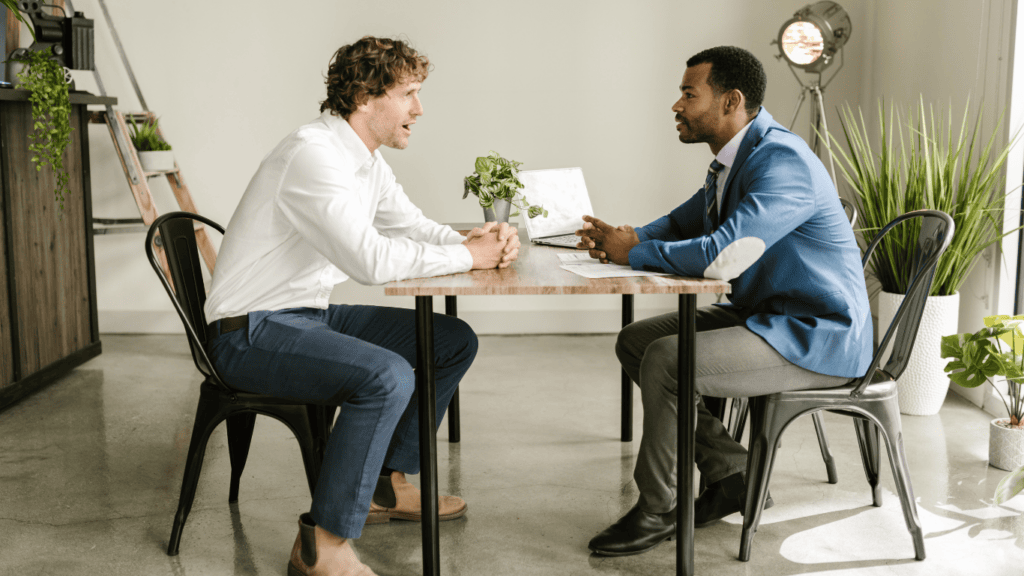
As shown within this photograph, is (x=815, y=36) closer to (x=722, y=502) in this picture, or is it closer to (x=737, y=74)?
(x=737, y=74)

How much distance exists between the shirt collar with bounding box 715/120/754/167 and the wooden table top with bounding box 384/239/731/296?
477 mm

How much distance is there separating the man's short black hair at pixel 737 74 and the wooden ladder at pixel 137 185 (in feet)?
9.25

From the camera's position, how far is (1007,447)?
8.98 ft

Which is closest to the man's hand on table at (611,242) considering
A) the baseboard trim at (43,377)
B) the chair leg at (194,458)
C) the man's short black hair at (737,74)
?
the man's short black hair at (737,74)

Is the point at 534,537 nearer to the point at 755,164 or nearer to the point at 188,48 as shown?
the point at 755,164

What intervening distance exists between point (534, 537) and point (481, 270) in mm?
760

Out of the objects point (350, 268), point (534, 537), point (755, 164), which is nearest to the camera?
point (350, 268)

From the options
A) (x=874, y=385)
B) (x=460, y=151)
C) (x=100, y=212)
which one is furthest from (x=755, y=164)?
(x=100, y=212)

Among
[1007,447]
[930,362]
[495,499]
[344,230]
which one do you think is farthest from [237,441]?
[930,362]

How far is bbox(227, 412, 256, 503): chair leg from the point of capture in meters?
2.47

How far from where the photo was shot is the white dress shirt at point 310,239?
6.47ft

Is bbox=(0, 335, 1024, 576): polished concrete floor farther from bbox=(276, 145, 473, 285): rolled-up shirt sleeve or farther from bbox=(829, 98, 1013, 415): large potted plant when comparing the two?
bbox=(276, 145, 473, 285): rolled-up shirt sleeve

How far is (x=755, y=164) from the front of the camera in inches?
84.5

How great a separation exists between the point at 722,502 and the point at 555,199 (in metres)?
1.02
